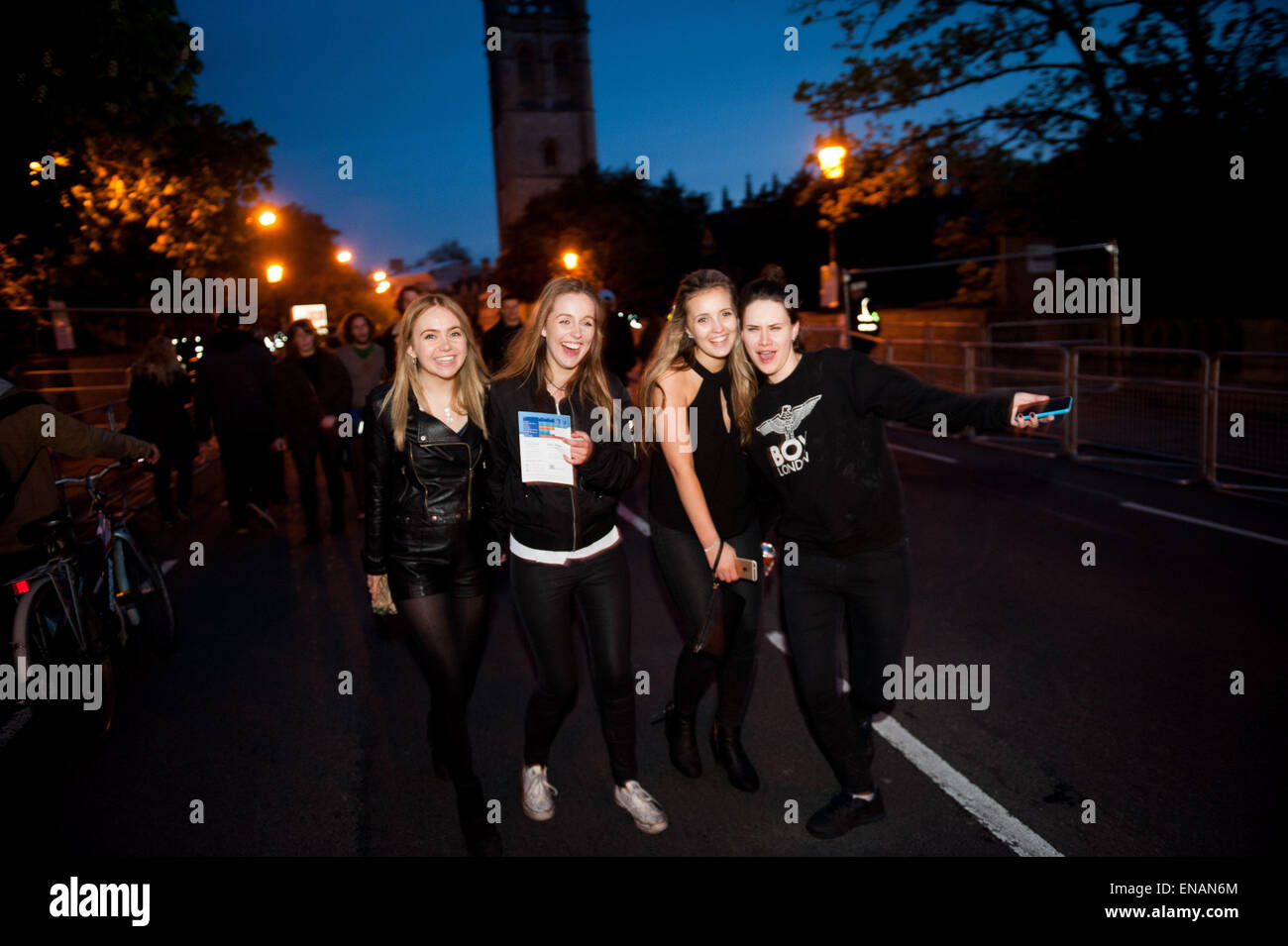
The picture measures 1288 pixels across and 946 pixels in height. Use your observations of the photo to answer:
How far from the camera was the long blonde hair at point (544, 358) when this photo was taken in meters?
3.74

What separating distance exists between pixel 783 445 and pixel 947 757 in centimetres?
173

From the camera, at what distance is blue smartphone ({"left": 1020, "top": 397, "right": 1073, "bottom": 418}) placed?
307 cm

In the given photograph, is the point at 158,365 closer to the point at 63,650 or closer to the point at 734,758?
the point at 63,650

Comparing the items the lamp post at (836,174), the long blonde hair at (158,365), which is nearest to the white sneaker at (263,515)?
the long blonde hair at (158,365)

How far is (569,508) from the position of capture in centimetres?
366

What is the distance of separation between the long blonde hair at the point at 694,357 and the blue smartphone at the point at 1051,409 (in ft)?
3.33

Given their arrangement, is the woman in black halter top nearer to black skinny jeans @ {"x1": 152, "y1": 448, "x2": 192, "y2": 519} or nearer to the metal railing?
the metal railing

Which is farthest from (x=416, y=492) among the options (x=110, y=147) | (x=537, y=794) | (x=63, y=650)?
(x=110, y=147)

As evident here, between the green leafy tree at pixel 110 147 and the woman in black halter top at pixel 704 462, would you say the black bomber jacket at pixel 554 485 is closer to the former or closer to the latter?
the woman in black halter top at pixel 704 462

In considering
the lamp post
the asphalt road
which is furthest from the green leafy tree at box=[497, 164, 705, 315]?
the asphalt road

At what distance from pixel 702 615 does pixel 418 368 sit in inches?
59.4

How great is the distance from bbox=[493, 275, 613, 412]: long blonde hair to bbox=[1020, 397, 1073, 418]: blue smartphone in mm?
1537
